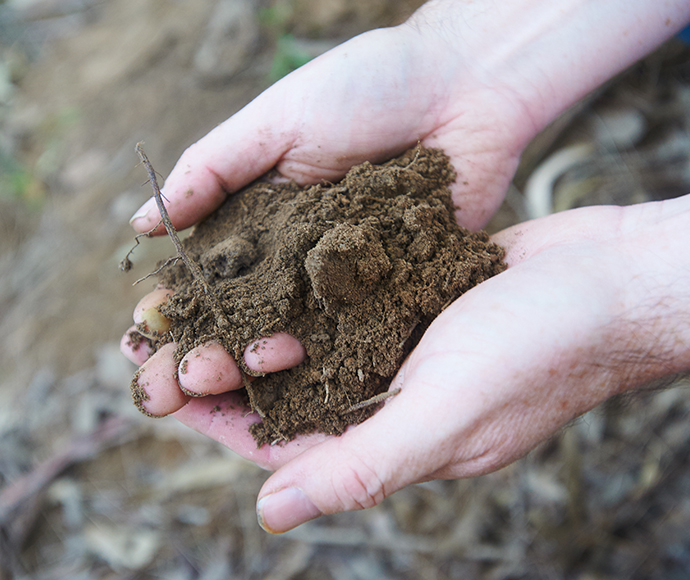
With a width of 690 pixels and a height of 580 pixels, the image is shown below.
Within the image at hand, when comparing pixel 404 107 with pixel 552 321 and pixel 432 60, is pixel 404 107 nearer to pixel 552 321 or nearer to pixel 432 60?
pixel 432 60

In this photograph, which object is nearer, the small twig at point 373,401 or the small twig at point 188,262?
the small twig at point 373,401

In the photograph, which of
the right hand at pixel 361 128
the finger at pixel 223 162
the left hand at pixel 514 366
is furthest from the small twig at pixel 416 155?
the left hand at pixel 514 366

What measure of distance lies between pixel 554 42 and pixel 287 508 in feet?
7.69

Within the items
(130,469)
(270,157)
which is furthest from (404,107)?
(130,469)

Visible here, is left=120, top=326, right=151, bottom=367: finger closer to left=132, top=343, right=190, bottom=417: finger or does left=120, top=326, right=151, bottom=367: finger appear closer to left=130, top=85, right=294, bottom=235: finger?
left=132, top=343, right=190, bottom=417: finger

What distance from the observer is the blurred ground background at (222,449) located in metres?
2.66

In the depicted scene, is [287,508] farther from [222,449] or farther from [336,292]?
[222,449]

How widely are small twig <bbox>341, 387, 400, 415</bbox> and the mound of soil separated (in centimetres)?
1

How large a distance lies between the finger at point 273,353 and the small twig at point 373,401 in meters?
0.27

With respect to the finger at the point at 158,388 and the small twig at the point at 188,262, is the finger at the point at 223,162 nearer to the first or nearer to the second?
the small twig at the point at 188,262

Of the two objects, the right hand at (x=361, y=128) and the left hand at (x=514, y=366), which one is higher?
the right hand at (x=361, y=128)

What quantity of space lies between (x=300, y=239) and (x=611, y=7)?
1.86 meters

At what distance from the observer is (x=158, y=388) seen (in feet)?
5.62

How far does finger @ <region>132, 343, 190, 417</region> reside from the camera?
5.59ft
